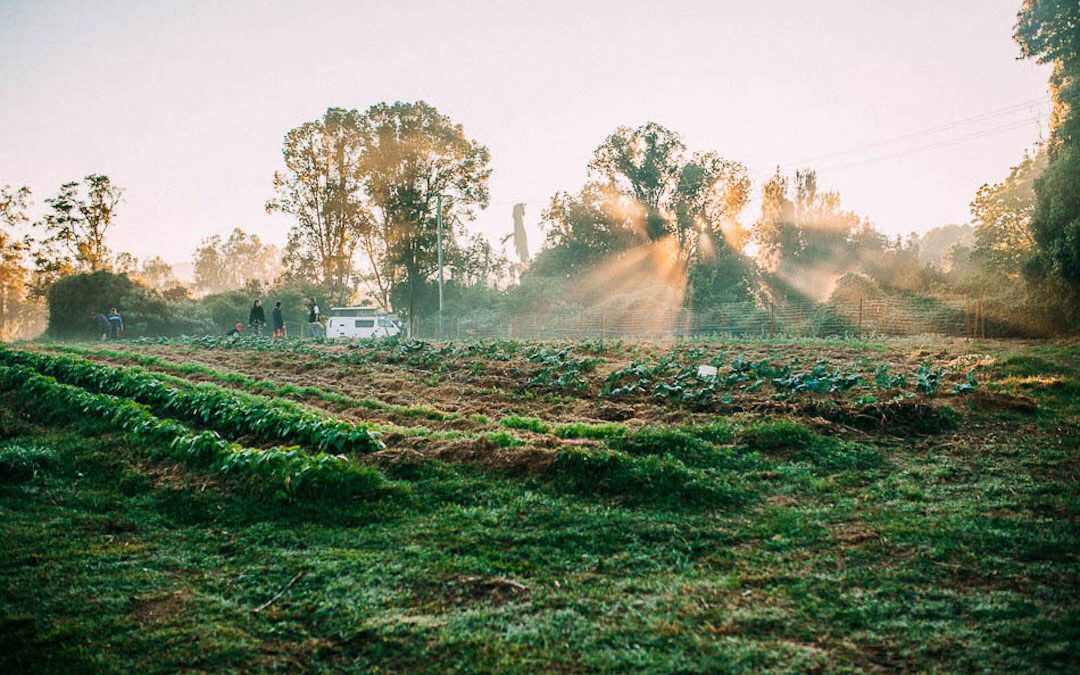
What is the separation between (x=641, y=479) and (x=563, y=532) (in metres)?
1.22

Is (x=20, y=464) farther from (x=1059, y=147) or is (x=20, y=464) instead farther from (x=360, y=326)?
(x=1059, y=147)

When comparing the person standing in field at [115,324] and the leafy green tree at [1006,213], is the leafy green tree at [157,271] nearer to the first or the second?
the person standing in field at [115,324]

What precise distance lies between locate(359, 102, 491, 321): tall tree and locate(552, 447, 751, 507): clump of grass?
39165mm

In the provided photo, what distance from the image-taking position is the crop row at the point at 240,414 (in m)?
7.09

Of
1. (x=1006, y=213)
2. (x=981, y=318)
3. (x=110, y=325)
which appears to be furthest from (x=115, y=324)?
(x=1006, y=213)

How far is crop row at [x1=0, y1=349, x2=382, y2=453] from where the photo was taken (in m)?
7.09

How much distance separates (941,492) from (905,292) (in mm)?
28658

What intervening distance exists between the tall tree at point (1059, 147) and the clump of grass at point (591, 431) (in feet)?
63.4

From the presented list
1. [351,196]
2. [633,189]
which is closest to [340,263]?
[351,196]

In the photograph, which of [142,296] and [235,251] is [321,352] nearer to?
[142,296]

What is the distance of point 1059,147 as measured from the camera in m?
20.9

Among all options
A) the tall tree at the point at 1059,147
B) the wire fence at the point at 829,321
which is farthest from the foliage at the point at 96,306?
the tall tree at the point at 1059,147

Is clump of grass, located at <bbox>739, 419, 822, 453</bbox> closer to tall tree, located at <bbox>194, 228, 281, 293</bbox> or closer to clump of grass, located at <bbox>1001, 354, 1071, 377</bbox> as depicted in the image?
clump of grass, located at <bbox>1001, 354, 1071, 377</bbox>

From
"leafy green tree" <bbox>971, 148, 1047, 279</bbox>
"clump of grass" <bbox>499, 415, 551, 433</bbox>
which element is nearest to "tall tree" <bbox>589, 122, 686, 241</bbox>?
"leafy green tree" <bbox>971, 148, 1047, 279</bbox>
